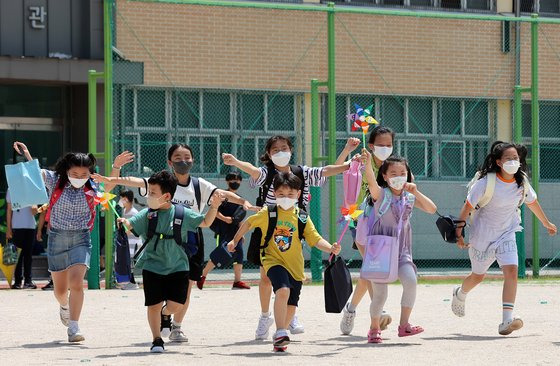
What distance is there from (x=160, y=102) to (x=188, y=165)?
36.0 ft

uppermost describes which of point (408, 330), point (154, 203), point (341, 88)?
point (341, 88)

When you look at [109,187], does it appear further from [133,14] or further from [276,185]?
[133,14]

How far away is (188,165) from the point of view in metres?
10.9

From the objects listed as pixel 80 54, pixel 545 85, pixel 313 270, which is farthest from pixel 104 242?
pixel 545 85

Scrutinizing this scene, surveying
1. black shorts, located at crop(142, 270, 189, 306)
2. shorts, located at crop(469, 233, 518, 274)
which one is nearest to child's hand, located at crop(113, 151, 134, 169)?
black shorts, located at crop(142, 270, 189, 306)

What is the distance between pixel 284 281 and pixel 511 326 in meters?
2.00

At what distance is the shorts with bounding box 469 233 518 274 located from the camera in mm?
11328

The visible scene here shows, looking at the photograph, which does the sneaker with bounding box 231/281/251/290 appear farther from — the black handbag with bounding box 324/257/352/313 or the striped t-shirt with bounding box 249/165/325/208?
the black handbag with bounding box 324/257/352/313

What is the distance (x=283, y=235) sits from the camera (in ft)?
33.7

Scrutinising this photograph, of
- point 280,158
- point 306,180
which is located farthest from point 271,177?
point 306,180

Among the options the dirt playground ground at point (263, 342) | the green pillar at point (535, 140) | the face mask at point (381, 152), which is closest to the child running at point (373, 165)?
the face mask at point (381, 152)

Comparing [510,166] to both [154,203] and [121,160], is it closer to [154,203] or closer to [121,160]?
[154,203]

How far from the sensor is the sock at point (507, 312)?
11.0 m

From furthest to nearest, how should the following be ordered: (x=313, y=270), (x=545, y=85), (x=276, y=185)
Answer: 1. (x=545, y=85)
2. (x=313, y=270)
3. (x=276, y=185)
